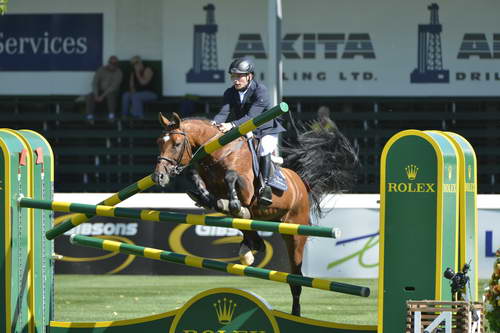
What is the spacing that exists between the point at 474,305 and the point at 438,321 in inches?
11.3

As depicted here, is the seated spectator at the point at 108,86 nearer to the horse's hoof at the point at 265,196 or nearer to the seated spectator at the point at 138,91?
the seated spectator at the point at 138,91

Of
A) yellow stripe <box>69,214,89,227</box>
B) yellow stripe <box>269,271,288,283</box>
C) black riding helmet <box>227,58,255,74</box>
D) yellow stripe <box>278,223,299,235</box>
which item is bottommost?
yellow stripe <box>269,271,288,283</box>

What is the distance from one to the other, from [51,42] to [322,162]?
360 inches

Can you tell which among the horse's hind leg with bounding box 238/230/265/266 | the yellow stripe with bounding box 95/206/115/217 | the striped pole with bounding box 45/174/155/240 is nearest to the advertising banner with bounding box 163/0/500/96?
Answer: the horse's hind leg with bounding box 238/230/265/266

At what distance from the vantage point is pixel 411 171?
6.19 meters

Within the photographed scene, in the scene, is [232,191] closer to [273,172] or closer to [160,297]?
[273,172]

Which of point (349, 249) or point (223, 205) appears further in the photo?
point (349, 249)

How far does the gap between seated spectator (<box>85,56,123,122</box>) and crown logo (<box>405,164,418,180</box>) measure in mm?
11508

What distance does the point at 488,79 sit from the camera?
1744cm

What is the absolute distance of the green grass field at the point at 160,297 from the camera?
9984mm

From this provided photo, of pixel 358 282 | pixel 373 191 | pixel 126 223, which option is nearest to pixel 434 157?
pixel 358 282

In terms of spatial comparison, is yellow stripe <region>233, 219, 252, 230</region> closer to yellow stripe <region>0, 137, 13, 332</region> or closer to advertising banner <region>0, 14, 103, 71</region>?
yellow stripe <region>0, 137, 13, 332</region>

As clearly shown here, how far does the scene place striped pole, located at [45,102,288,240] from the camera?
6672mm

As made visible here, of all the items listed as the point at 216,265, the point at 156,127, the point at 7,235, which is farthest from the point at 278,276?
the point at 156,127
